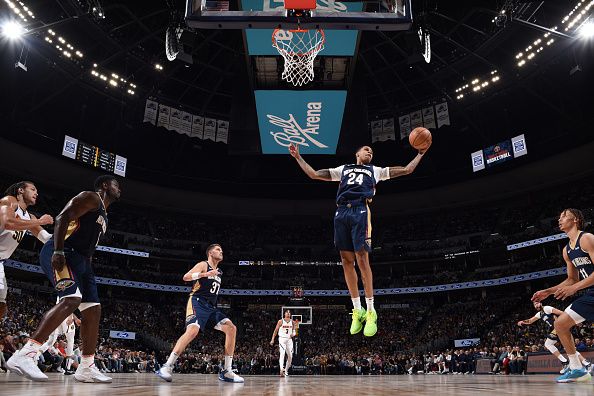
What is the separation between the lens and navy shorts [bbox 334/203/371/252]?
618 cm

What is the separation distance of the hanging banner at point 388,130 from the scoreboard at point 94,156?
1842 centimetres

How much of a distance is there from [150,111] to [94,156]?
6.33m

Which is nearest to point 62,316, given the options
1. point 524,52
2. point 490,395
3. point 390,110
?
point 490,395

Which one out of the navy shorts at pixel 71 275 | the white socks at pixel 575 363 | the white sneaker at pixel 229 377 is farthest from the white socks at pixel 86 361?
the white socks at pixel 575 363

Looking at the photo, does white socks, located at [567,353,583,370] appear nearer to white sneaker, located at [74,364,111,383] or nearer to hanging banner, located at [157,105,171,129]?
white sneaker, located at [74,364,111,383]

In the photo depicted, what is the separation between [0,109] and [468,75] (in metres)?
28.0

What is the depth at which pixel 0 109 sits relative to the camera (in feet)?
91.6

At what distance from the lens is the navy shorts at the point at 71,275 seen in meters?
5.16

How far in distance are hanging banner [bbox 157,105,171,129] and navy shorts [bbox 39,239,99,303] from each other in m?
24.1

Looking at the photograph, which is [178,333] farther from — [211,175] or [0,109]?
[0,109]

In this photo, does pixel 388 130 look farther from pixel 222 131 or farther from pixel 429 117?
pixel 222 131

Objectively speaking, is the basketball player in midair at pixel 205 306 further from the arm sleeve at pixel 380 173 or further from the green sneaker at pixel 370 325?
the arm sleeve at pixel 380 173

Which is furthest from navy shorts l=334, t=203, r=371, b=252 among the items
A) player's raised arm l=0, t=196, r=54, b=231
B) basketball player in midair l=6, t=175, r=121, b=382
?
player's raised arm l=0, t=196, r=54, b=231

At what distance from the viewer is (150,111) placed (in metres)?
28.2
